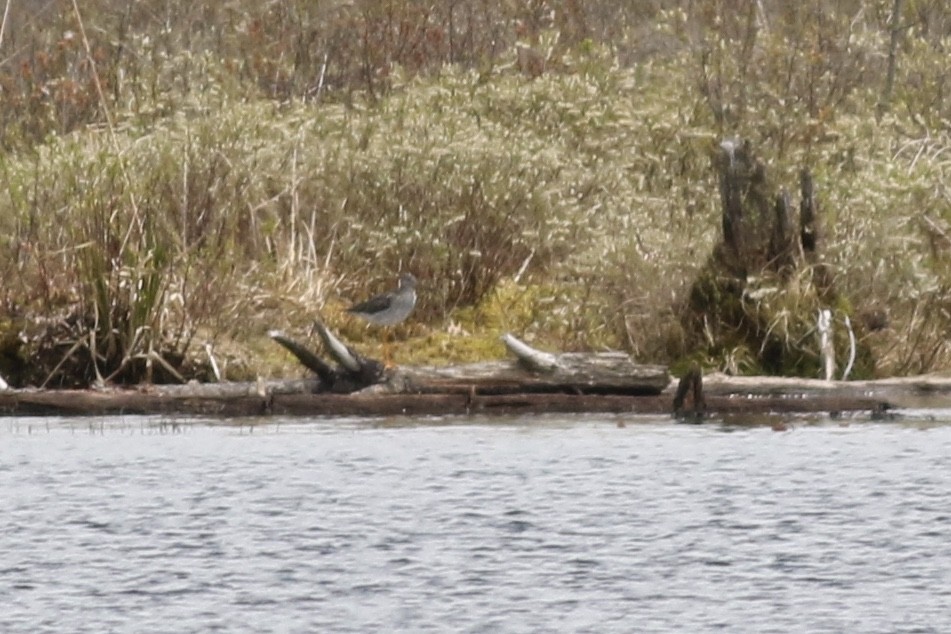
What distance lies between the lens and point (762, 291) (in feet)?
63.2

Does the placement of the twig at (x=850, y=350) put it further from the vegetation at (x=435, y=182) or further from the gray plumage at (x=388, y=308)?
the gray plumage at (x=388, y=308)

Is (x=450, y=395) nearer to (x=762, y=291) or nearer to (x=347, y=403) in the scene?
(x=347, y=403)

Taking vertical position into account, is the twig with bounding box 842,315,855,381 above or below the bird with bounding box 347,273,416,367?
below

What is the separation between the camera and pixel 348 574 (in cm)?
1134

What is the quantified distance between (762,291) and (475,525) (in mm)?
6921

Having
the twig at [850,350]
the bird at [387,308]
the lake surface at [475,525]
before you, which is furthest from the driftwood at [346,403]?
the twig at [850,350]

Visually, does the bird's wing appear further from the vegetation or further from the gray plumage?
the vegetation

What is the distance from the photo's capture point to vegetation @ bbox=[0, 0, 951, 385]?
18.7 m

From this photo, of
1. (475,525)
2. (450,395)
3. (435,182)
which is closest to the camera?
(475,525)

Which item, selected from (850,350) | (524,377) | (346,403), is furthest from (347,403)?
(850,350)

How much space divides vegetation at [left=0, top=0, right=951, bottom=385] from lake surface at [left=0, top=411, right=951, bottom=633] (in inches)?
83.7

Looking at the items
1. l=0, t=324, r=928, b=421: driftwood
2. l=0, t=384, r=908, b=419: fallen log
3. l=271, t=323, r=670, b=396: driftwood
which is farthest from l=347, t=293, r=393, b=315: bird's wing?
l=0, t=384, r=908, b=419: fallen log

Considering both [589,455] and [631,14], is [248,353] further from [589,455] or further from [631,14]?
[631,14]

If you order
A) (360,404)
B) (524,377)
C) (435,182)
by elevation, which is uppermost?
(435,182)
